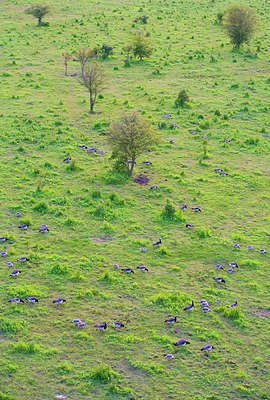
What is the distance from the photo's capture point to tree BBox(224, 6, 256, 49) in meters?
49.8

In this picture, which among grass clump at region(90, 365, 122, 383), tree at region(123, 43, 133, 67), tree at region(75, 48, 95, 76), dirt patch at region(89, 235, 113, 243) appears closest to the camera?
grass clump at region(90, 365, 122, 383)

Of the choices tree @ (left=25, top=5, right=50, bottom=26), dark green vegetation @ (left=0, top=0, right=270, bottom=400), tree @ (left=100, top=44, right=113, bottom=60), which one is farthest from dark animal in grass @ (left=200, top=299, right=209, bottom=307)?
tree @ (left=25, top=5, right=50, bottom=26)

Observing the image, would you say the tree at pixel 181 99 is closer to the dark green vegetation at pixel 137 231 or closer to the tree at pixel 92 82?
the dark green vegetation at pixel 137 231

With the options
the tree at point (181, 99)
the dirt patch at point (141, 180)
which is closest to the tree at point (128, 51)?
the tree at point (181, 99)

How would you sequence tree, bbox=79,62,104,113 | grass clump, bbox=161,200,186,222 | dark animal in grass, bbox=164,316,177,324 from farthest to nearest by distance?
tree, bbox=79,62,104,113, grass clump, bbox=161,200,186,222, dark animal in grass, bbox=164,316,177,324

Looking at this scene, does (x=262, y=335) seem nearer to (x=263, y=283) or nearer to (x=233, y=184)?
Answer: (x=263, y=283)

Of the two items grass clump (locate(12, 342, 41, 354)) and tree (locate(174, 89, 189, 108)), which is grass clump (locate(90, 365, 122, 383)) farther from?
tree (locate(174, 89, 189, 108))

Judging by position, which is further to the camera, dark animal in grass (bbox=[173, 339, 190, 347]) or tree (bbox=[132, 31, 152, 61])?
tree (bbox=[132, 31, 152, 61])

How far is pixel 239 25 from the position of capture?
49.9 metres

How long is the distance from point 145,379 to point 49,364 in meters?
2.88

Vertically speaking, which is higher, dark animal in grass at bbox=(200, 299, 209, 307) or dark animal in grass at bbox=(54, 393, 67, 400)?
dark animal in grass at bbox=(200, 299, 209, 307)

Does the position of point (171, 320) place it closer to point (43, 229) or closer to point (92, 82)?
point (43, 229)

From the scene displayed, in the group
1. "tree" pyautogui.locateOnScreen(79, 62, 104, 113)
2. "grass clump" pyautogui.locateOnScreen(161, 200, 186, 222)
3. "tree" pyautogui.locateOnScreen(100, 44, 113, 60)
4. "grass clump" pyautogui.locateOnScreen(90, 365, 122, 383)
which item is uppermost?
"tree" pyautogui.locateOnScreen(100, 44, 113, 60)

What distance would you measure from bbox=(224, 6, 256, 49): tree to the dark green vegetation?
2.34 meters
